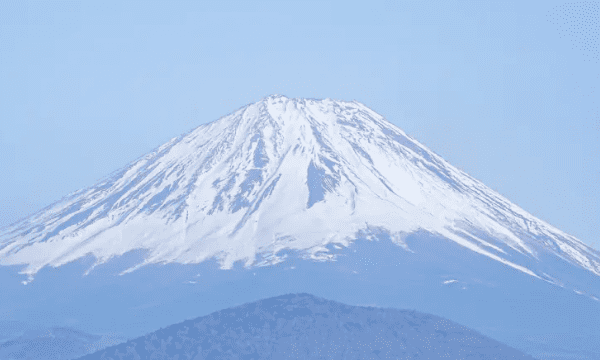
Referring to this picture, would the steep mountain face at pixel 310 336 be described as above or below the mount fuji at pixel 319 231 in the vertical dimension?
below

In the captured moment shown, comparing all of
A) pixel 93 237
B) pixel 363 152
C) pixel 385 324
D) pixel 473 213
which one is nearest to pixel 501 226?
pixel 473 213

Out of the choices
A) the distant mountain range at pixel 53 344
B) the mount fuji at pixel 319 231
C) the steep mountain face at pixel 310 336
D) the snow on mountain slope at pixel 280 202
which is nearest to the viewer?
the steep mountain face at pixel 310 336

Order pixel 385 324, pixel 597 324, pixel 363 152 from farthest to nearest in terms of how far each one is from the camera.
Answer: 1. pixel 363 152
2. pixel 597 324
3. pixel 385 324

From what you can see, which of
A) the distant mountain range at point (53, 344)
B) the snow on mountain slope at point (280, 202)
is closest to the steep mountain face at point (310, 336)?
the distant mountain range at point (53, 344)

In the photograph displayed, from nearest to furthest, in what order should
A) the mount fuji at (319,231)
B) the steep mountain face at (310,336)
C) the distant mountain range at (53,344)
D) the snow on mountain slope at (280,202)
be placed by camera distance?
the steep mountain face at (310,336)
the distant mountain range at (53,344)
the mount fuji at (319,231)
the snow on mountain slope at (280,202)

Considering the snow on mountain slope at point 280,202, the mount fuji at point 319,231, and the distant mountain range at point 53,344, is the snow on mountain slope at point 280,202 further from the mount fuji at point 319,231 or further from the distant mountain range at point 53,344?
the distant mountain range at point 53,344

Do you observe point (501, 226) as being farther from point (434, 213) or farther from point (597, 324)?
point (597, 324)
